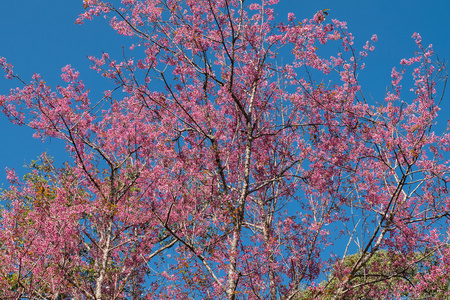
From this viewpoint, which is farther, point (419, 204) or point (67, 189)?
point (67, 189)

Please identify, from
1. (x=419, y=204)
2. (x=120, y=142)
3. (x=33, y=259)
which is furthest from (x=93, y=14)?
(x=419, y=204)

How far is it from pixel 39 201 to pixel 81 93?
10.8ft

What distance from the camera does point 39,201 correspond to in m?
9.59

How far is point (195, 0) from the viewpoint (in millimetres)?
11023

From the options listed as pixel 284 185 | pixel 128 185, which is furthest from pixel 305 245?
pixel 128 185

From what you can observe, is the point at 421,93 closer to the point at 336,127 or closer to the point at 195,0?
the point at 336,127

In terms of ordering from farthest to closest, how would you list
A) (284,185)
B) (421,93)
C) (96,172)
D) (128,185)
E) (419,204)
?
(96,172) → (128,185) → (284,185) → (419,204) → (421,93)

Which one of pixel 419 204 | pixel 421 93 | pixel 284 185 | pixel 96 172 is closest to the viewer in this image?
pixel 421 93

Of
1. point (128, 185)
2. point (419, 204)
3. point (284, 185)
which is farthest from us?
point (128, 185)

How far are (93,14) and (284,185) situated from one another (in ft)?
21.4

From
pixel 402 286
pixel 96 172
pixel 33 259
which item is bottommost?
pixel 402 286

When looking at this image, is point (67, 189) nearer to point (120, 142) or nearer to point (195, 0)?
Answer: point (120, 142)

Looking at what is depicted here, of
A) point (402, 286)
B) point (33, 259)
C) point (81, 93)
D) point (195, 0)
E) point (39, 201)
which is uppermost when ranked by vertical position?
point (195, 0)

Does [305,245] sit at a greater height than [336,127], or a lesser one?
lesser
